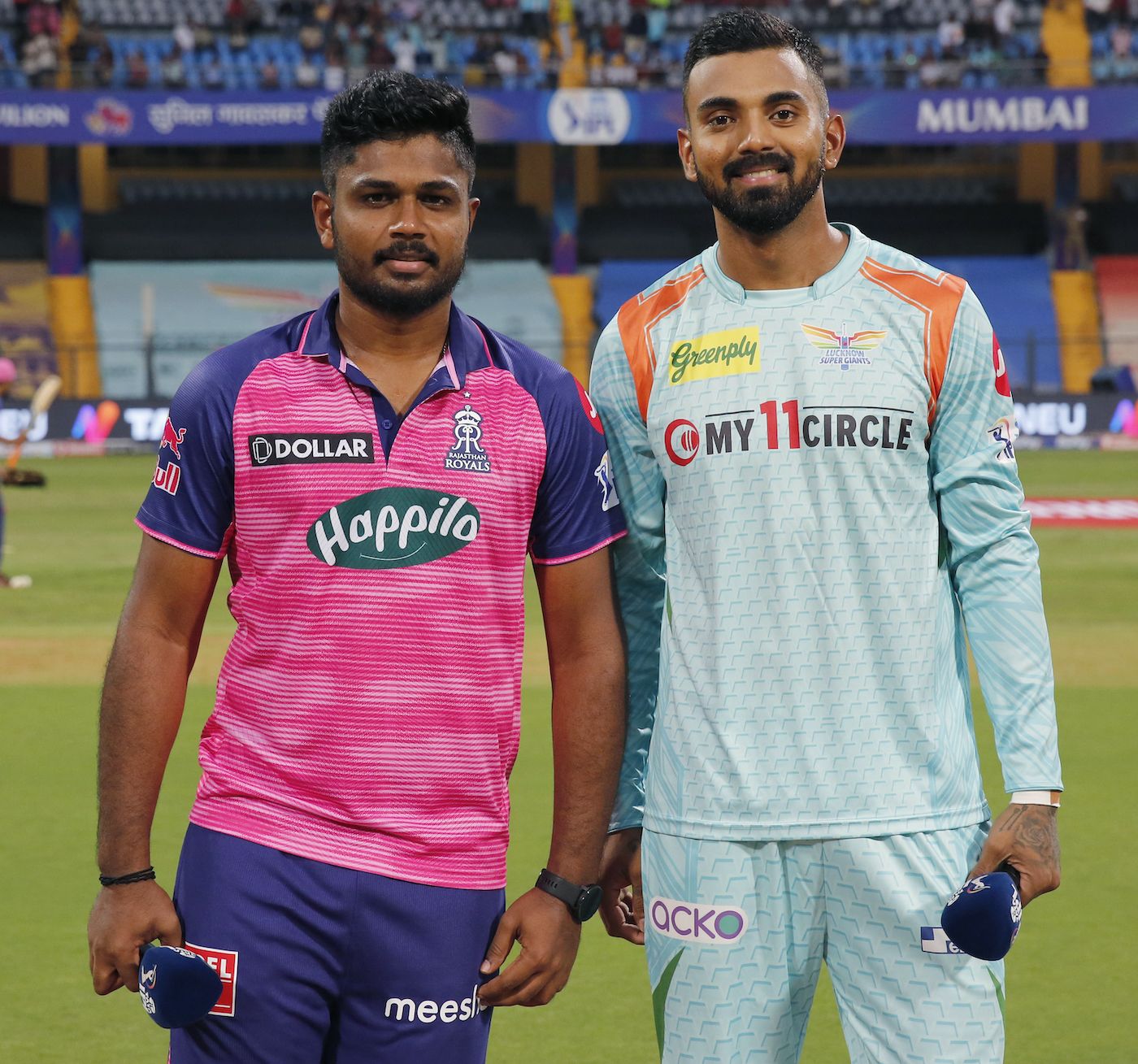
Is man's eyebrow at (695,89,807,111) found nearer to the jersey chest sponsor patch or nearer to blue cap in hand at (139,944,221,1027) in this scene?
the jersey chest sponsor patch

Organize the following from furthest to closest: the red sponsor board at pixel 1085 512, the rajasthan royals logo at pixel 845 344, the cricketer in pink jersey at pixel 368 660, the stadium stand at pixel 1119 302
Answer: the stadium stand at pixel 1119 302 < the red sponsor board at pixel 1085 512 < the rajasthan royals logo at pixel 845 344 < the cricketer in pink jersey at pixel 368 660

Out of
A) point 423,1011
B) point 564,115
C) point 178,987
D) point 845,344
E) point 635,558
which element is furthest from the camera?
point 564,115

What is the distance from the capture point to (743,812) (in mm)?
3027

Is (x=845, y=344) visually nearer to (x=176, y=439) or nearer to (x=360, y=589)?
(x=360, y=589)

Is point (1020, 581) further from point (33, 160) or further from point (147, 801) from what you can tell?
point (33, 160)

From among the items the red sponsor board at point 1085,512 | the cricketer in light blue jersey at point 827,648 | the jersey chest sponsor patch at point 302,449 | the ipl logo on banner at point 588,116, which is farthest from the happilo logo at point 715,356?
the ipl logo on banner at point 588,116

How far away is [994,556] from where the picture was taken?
3.05 m

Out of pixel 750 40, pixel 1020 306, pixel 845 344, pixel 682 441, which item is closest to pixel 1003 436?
pixel 845 344

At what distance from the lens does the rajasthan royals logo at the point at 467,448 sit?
296cm

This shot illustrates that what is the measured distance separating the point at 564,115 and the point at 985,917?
31.8m

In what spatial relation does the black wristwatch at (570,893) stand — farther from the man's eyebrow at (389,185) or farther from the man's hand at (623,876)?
the man's eyebrow at (389,185)

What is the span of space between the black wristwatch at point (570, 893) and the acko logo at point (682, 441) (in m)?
0.77

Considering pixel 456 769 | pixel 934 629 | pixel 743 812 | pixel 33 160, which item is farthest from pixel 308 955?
pixel 33 160

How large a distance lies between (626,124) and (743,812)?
31431mm
